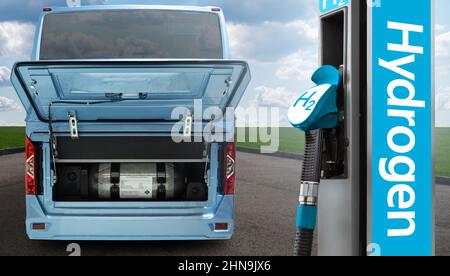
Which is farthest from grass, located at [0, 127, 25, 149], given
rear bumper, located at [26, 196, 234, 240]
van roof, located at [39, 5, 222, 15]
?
rear bumper, located at [26, 196, 234, 240]

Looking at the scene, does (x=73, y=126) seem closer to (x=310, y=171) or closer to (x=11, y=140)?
(x=310, y=171)

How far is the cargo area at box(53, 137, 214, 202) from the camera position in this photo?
5246mm

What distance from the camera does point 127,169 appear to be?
538 centimetres

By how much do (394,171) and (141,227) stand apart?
10.6 feet

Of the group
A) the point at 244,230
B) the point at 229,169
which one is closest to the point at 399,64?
the point at 229,169

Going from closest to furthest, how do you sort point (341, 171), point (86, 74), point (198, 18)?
1. point (341, 171)
2. point (86, 74)
3. point (198, 18)

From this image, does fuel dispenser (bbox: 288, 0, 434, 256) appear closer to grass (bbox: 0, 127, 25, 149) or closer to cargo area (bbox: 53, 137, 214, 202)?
cargo area (bbox: 53, 137, 214, 202)

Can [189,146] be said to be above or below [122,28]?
below

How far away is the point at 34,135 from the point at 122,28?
7.76 ft

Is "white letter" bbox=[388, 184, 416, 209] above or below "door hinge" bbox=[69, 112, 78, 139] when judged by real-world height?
below

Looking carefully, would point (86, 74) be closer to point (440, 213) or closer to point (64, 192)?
point (64, 192)
